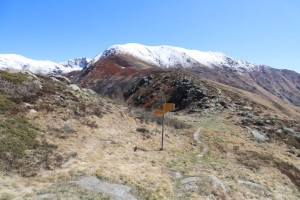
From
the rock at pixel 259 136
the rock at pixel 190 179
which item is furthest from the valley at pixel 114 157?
the rock at pixel 259 136

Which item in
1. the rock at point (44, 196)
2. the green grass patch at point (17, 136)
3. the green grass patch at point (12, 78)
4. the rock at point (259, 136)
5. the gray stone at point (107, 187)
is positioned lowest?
the rock at point (259, 136)

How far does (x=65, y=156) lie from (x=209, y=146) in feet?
47.4

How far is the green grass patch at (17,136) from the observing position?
789 cm

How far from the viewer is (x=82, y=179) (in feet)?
24.6

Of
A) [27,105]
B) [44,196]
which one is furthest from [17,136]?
[44,196]

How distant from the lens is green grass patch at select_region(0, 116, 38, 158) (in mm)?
7893

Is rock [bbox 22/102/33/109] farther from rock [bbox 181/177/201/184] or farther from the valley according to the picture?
rock [bbox 181/177/201/184]

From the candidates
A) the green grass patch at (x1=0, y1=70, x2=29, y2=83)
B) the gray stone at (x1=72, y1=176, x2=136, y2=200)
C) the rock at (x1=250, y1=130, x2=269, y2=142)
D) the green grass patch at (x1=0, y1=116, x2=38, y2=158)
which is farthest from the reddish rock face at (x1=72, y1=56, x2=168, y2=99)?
the gray stone at (x1=72, y1=176, x2=136, y2=200)

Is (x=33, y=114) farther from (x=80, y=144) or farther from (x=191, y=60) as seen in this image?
(x=191, y=60)

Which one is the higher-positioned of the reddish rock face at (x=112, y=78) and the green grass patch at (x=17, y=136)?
the reddish rock face at (x=112, y=78)

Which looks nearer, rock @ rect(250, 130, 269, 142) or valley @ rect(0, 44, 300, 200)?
valley @ rect(0, 44, 300, 200)

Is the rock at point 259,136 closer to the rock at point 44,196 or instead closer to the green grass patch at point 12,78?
the rock at point 44,196

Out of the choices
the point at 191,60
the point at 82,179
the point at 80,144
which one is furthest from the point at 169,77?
the point at 191,60

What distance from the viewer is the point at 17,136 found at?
912 centimetres
